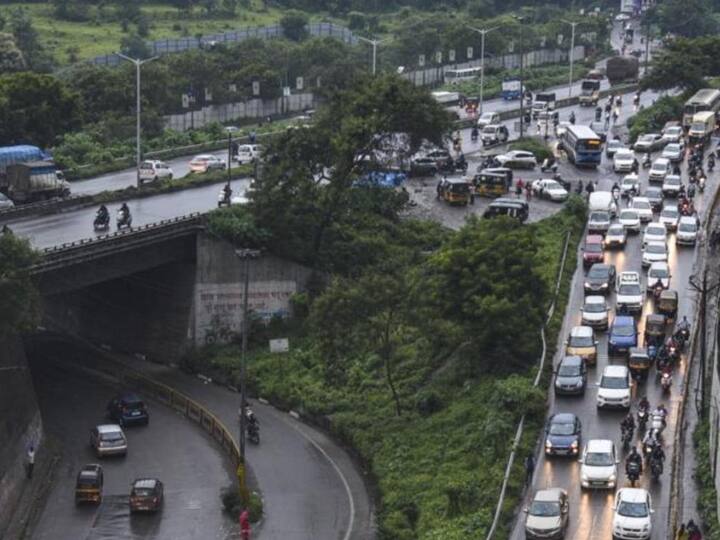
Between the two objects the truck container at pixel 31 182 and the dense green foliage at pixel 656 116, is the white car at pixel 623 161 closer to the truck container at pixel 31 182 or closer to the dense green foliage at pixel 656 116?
the dense green foliage at pixel 656 116

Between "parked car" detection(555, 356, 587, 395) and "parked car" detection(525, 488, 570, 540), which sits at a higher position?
"parked car" detection(525, 488, 570, 540)

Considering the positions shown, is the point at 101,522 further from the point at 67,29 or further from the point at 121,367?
the point at 67,29

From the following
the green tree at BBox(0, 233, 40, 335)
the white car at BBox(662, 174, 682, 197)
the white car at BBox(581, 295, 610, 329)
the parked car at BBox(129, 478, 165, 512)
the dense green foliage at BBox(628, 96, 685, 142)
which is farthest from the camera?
the dense green foliage at BBox(628, 96, 685, 142)

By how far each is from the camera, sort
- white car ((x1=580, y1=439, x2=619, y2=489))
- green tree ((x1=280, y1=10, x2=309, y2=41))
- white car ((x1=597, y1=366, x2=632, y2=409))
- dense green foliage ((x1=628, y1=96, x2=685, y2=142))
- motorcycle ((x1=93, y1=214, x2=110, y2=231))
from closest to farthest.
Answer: white car ((x1=580, y1=439, x2=619, y2=489)), white car ((x1=597, y1=366, x2=632, y2=409)), motorcycle ((x1=93, y1=214, x2=110, y2=231)), dense green foliage ((x1=628, y1=96, x2=685, y2=142)), green tree ((x1=280, y1=10, x2=309, y2=41))

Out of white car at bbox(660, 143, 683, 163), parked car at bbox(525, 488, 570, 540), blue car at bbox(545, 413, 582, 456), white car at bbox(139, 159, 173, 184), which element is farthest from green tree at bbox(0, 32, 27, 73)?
parked car at bbox(525, 488, 570, 540)

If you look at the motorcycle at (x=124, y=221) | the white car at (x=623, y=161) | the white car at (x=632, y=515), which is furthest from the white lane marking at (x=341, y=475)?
the white car at (x=623, y=161)

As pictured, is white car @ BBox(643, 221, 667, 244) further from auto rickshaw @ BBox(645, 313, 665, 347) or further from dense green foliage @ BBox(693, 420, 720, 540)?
dense green foliage @ BBox(693, 420, 720, 540)

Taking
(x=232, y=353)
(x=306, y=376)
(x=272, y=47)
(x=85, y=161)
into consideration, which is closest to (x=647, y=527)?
(x=306, y=376)
